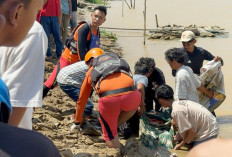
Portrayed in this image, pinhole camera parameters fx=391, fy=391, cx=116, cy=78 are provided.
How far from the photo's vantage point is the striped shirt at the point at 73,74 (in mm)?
4969

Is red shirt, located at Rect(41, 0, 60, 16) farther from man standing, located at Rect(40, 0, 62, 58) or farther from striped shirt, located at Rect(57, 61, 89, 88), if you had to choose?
striped shirt, located at Rect(57, 61, 89, 88)

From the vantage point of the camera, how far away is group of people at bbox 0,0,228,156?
1.05 metres

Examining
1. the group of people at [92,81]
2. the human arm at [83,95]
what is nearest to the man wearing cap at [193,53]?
the group of people at [92,81]

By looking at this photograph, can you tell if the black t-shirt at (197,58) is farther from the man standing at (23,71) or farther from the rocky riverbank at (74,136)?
the man standing at (23,71)

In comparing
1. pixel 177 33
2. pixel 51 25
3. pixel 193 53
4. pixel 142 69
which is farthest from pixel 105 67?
pixel 177 33

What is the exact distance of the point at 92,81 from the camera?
4.39m

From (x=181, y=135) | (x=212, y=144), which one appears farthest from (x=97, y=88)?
(x=212, y=144)

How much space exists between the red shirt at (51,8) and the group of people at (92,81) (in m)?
2.14

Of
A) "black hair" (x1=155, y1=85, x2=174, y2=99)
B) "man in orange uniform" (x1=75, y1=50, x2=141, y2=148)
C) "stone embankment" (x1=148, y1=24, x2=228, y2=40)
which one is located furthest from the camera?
"stone embankment" (x1=148, y1=24, x2=228, y2=40)

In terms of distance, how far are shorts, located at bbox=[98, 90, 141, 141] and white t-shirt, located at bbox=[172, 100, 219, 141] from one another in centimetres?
49

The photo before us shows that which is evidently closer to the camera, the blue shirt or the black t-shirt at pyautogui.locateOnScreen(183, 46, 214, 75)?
the black t-shirt at pyautogui.locateOnScreen(183, 46, 214, 75)

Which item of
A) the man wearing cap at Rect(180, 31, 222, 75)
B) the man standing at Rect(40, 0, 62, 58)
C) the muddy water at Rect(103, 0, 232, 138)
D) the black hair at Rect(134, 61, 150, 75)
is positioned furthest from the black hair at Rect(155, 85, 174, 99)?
the man standing at Rect(40, 0, 62, 58)

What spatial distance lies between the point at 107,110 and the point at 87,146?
74 cm

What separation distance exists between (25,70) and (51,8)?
591cm
